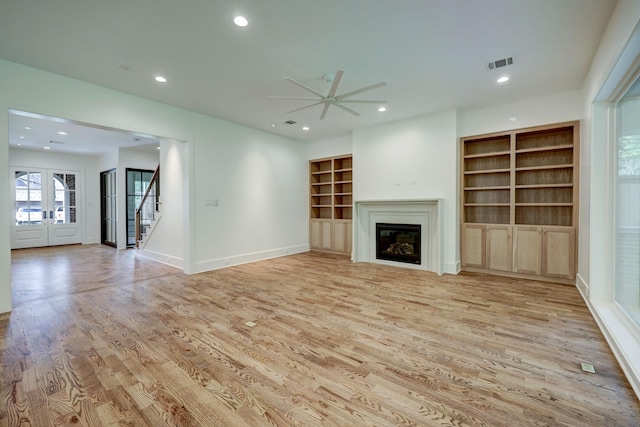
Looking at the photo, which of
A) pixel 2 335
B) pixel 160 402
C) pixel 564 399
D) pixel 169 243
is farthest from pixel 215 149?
pixel 564 399

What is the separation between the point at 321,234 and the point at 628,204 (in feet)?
18.2

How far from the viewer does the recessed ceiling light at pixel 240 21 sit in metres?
2.51

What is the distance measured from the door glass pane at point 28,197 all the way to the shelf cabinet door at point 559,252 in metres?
12.8

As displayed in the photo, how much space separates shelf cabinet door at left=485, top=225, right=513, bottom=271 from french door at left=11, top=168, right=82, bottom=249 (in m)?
11.8

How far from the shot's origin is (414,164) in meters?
5.38

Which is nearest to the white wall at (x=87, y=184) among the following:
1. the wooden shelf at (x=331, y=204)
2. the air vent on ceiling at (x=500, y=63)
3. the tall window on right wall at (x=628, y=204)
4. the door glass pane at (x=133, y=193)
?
the door glass pane at (x=133, y=193)

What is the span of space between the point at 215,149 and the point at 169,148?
121 centimetres

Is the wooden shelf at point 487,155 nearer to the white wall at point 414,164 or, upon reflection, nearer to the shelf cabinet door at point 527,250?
the white wall at point 414,164

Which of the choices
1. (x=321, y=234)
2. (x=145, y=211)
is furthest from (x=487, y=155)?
(x=145, y=211)

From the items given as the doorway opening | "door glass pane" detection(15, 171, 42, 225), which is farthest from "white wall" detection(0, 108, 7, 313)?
"door glass pane" detection(15, 171, 42, 225)

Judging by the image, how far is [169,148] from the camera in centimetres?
573

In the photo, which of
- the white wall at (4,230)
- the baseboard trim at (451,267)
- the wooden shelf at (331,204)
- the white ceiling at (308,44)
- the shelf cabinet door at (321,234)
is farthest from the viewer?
the shelf cabinet door at (321,234)

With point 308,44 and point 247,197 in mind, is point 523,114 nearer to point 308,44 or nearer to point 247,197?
point 308,44

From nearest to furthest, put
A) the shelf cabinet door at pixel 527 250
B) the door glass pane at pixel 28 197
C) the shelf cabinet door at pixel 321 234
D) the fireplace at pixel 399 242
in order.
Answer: the shelf cabinet door at pixel 527 250
the fireplace at pixel 399 242
the shelf cabinet door at pixel 321 234
the door glass pane at pixel 28 197
